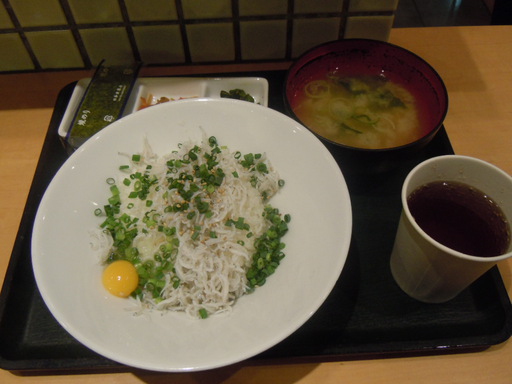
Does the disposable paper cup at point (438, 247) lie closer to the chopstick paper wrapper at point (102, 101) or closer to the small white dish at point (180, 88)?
the small white dish at point (180, 88)

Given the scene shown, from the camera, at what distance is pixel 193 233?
1.33 meters

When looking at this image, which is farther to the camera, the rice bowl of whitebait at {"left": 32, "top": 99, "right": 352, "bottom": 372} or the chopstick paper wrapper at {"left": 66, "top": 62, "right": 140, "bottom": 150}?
the chopstick paper wrapper at {"left": 66, "top": 62, "right": 140, "bottom": 150}

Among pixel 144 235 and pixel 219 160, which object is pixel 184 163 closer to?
pixel 219 160

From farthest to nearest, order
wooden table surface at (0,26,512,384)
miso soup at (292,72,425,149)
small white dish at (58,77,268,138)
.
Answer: small white dish at (58,77,268,138) → miso soup at (292,72,425,149) → wooden table surface at (0,26,512,384)

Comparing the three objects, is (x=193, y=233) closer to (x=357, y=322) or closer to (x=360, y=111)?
(x=357, y=322)

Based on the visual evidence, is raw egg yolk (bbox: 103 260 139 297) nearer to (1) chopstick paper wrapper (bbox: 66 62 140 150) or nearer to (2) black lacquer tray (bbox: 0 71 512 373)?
(2) black lacquer tray (bbox: 0 71 512 373)

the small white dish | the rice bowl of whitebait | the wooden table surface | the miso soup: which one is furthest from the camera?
the small white dish

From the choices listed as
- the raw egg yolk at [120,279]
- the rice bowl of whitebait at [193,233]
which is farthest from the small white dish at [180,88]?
the raw egg yolk at [120,279]

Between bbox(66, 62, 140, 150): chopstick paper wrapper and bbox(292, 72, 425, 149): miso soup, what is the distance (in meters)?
0.72

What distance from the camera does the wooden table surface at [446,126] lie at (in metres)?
1.22

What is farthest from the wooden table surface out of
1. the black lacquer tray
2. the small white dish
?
the small white dish

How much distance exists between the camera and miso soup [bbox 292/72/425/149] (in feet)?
5.16

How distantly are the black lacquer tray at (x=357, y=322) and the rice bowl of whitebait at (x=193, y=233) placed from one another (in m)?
0.17

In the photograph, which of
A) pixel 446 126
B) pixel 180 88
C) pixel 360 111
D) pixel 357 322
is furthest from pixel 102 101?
pixel 446 126
